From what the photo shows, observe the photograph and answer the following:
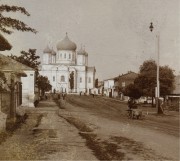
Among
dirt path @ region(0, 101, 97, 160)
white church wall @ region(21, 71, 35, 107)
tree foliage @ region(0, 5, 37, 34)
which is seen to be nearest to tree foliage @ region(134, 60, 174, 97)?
white church wall @ region(21, 71, 35, 107)

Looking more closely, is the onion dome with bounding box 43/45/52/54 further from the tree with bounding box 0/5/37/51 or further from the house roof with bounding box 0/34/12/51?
the tree with bounding box 0/5/37/51

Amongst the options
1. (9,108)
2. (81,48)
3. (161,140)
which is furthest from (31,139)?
(81,48)

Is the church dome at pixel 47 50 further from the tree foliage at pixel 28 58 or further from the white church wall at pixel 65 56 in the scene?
the tree foliage at pixel 28 58

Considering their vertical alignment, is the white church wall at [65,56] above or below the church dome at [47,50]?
below

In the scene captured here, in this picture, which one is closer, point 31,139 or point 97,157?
point 97,157

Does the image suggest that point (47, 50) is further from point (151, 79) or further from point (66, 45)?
point (151, 79)

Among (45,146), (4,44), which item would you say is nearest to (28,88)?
(45,146)

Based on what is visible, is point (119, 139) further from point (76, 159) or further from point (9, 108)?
point (9, 108)

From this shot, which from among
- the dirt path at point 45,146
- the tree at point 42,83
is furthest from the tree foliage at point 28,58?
the dirt path at point 45,146
